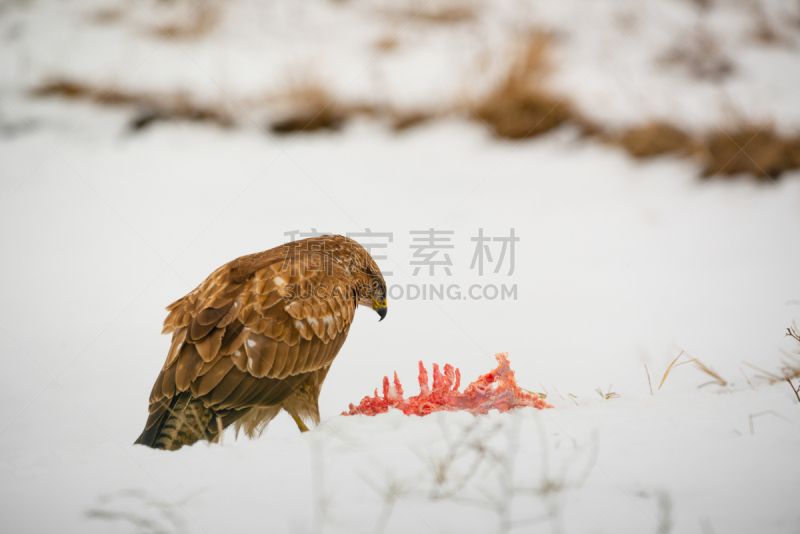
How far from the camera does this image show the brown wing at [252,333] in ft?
7.77

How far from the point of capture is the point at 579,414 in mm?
2338

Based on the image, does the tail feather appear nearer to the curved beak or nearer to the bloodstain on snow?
the bloodstain on snow

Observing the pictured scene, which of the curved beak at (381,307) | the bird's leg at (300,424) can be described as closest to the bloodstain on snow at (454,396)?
the bird's leg at (300,424)

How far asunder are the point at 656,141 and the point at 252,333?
5209mm

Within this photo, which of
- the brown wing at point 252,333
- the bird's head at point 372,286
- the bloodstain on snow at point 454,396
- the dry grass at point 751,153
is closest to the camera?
the brown wing at point 252,333

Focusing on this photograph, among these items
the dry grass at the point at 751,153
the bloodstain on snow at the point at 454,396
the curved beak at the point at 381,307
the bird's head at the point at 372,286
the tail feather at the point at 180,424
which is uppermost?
the dry grass at the point at 751,153

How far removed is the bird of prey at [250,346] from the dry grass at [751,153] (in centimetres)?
487

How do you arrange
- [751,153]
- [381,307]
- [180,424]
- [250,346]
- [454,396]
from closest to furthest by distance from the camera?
[180,424] → [250,346] → [454,396] → [381,307] → [751,153]

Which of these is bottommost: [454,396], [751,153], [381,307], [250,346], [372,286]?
[454,396]

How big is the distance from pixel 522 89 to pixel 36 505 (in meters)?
5.38

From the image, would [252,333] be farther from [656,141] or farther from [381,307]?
[656,141]

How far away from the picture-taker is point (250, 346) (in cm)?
244

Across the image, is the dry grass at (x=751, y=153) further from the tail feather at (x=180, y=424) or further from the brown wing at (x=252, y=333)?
the tail feather at (x=180, y=424)

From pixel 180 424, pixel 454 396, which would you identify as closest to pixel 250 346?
pixel 180 424
